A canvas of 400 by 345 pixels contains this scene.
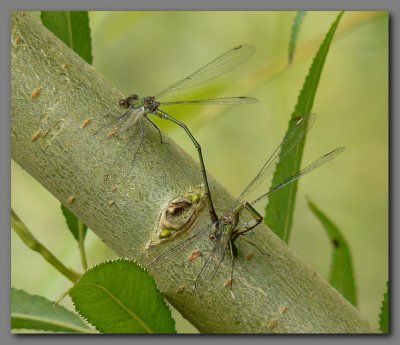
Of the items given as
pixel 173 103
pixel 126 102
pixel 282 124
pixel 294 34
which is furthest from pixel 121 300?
pixel 282 124

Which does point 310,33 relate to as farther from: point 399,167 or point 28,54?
point 28,54

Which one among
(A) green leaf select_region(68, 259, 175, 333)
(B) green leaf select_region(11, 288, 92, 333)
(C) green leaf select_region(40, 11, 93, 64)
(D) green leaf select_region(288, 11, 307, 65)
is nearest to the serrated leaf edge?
(B) green leaf select_region(11, 288, 92, 333)

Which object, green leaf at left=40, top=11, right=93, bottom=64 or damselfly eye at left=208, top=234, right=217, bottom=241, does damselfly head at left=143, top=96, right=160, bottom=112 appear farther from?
damselfly eye at left=208, top=234, right=217, bottom=241

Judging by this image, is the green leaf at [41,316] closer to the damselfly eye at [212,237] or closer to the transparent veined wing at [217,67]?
the damselfly eye at [212,237]

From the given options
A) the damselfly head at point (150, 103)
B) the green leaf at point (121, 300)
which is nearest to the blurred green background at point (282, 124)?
the damselfly head at point (150, 103)

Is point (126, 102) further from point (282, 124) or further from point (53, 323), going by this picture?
point (282, 124)

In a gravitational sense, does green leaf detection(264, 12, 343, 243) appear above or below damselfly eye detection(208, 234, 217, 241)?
above
